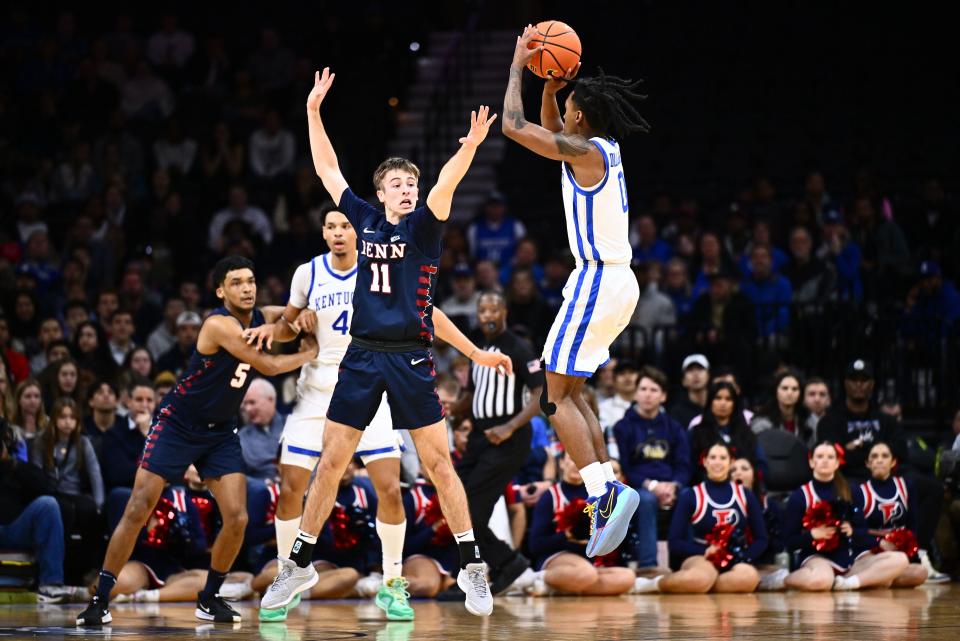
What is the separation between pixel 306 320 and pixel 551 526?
3.00 m

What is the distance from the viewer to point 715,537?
10.6 metres

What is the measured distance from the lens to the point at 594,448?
25.3 feet

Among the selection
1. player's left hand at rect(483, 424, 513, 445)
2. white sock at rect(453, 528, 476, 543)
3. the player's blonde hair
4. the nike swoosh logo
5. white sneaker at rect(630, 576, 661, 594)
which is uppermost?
the player's blonde hair

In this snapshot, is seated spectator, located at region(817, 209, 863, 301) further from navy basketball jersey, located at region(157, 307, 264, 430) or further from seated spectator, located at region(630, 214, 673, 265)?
navy basketball jersey, located at region(157, 307, 264, 430)

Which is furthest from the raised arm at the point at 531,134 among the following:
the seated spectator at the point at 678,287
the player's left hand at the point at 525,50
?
the seated spectator at the point at 678,287

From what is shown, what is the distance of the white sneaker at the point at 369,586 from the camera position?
33.7 ft

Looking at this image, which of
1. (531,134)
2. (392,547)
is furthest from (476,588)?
(531,134)

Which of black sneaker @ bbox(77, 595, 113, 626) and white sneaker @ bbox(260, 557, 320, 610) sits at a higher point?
white sneaker @ bbox(260, 557, 320, 610)

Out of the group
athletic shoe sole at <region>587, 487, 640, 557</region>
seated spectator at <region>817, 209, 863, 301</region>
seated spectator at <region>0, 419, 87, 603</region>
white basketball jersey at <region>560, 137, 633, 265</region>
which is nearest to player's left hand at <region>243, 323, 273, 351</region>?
white basketball jersey at <region>560, 137, 633, 265</region>

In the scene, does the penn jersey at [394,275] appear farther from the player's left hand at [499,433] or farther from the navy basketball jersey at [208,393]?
the player's left hand at [499,433]

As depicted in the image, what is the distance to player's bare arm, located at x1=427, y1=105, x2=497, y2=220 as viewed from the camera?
23.8 ft

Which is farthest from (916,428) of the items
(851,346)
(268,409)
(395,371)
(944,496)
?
(395,371)

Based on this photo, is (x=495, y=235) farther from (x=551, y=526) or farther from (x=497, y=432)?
(x=497, y=432)

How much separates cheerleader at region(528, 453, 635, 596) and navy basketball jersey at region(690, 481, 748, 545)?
2.40 ft
